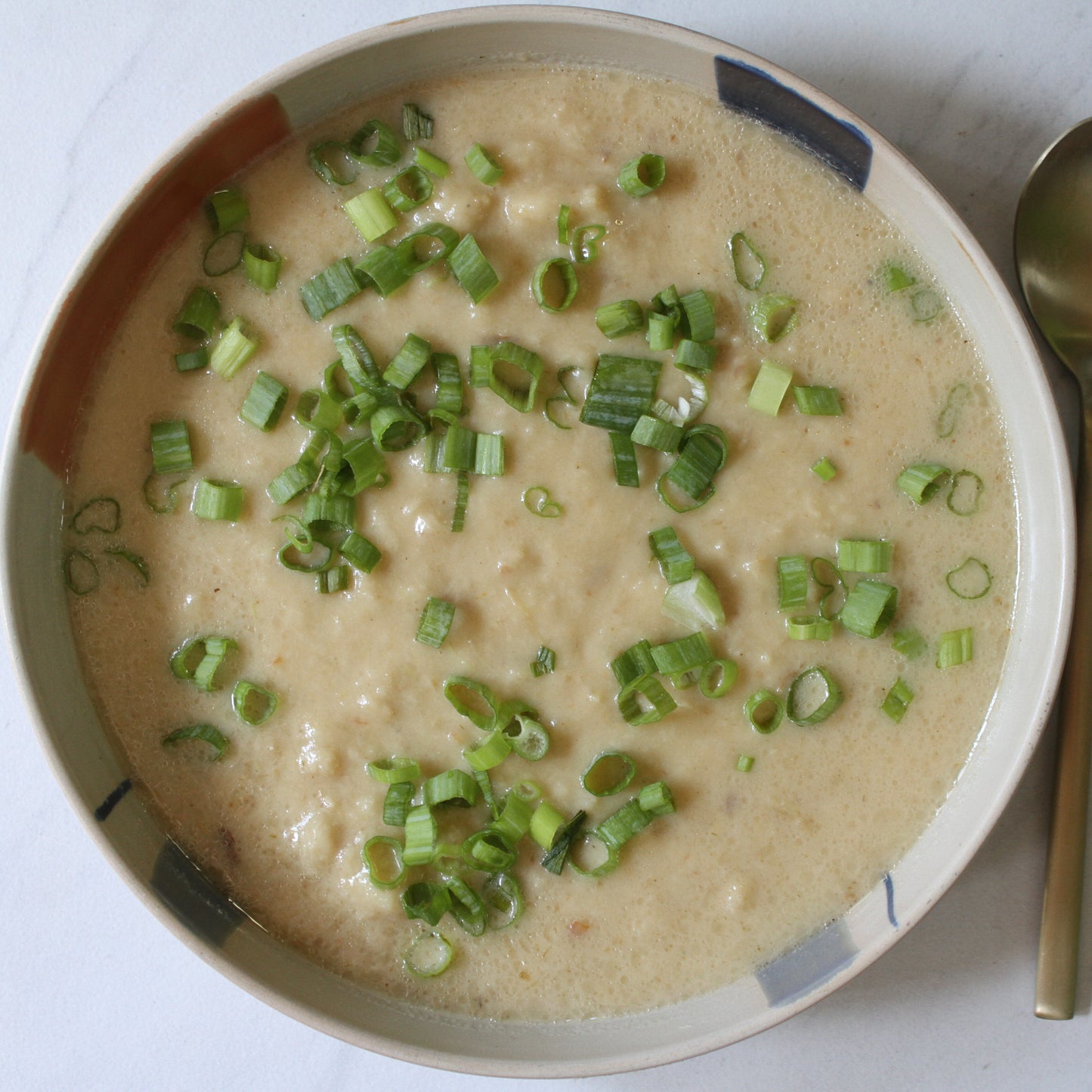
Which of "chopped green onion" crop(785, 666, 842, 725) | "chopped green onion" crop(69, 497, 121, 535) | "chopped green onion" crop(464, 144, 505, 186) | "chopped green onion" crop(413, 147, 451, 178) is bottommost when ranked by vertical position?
"chopped green onion" crop(785, 666, 842, 725)

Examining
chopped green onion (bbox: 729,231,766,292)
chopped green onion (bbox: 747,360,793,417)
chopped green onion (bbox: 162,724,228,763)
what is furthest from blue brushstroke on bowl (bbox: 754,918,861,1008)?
chopped green onion (bbox: 729,231,766,292)

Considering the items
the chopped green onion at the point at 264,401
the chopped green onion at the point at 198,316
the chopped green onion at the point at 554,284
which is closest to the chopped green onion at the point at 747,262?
the chopped green onion at the point at 554,284

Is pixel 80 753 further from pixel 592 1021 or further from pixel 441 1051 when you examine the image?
pixel 592 1021

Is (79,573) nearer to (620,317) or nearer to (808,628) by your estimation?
(620,317)

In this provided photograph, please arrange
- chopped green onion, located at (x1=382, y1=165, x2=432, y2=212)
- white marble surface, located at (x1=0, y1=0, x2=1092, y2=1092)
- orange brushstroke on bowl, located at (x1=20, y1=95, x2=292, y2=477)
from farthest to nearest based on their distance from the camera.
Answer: white marble surface, located at (x1=0, y1=0, x2=1092, y2=1092) → chopped green onion, located at (x1=382, y1=165, x2=432, y2=212) → orange brushstroke on bowl, located at (x1=20, y1=95, x2=292, y2=477)

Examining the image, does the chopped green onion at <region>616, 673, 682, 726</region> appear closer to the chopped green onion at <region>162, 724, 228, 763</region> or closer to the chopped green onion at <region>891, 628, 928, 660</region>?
the chopped green onion at <region>891, 628, 928, 660</region>

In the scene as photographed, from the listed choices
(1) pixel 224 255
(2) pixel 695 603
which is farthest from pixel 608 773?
(1) pixel 224 255

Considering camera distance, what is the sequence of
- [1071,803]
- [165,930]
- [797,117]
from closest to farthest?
[797,117], [1071,803], [165,930]
